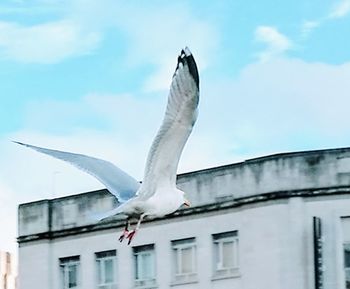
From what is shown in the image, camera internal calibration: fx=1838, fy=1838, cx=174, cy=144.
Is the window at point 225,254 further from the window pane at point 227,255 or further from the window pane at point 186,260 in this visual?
the window pane at point 186,260

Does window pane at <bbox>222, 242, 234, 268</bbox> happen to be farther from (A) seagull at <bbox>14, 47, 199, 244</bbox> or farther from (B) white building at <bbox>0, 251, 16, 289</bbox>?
(B) white building at <bbox>0, 251, 16, 289</bbox>

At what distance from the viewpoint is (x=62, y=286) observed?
50.1m

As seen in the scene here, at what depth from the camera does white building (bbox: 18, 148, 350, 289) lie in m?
43.2

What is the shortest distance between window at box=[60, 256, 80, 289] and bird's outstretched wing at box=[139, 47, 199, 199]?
1007 inches

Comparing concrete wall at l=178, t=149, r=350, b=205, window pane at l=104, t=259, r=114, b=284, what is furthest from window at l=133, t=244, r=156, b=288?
concrete wall at l=178, t=149, r=350, b=205

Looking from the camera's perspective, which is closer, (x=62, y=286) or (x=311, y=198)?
(x=311, y=198)

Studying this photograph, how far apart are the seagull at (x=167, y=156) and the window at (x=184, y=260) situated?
21.0 meters

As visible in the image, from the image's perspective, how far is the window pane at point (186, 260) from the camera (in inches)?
1833

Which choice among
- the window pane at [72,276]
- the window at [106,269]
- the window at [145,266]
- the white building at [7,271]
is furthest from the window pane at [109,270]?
the white building at [7,271]

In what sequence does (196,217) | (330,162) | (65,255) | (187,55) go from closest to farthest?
(187,55) → (330,162) → (196,217) → (65,255)

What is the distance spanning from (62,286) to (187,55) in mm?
27842

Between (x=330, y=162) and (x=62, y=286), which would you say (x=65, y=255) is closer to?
(x=62, y=286)

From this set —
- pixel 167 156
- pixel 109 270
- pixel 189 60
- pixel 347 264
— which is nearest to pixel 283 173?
pixel 347 264

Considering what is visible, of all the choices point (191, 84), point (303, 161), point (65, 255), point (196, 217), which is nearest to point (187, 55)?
point (191, 84)
